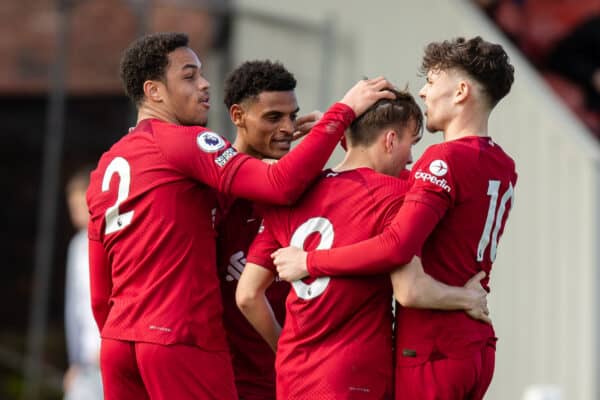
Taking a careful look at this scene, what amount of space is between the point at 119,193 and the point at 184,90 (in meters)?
0.42

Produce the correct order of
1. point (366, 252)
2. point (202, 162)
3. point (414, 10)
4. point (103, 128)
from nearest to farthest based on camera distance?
point (366, 252)
point (202, 162)
point (414, 10)
point (103, 128)

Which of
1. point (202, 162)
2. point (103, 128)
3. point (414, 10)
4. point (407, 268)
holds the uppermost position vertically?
point (414, 10)

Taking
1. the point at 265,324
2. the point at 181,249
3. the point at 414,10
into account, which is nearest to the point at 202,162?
the point at 181,249

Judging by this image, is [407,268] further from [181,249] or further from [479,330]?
[181,249]

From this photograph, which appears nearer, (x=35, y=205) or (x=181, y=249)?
(x=181, y=249)

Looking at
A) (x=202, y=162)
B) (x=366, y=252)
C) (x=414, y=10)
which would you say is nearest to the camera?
(x=366, y=252)

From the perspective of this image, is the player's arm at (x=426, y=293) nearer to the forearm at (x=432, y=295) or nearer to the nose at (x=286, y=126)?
the forearm at (x=432, y=295)

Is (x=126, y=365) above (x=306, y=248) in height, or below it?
below

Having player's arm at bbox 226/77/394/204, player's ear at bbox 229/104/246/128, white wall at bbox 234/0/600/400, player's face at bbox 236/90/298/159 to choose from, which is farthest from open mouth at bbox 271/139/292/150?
white wall at bbox 234/0/600/400

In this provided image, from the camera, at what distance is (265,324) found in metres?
4.14

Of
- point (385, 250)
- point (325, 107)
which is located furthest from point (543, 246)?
point (385, 250)

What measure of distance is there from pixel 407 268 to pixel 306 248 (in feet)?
1.17

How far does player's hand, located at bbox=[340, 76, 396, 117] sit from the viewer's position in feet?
13.0

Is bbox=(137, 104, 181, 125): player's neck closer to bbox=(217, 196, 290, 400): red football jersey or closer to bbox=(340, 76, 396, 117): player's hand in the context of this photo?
bbox=(217, 196, 290, 400): red football jersey
